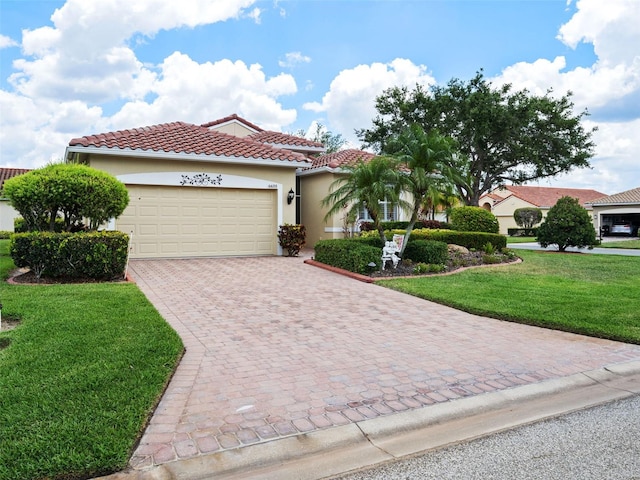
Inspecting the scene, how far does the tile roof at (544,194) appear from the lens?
156ft

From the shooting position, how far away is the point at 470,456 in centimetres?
325

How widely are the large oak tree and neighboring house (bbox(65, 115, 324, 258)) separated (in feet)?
49.6

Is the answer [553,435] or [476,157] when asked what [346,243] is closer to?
[553,435]

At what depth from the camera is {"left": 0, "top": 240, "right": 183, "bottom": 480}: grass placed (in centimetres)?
293

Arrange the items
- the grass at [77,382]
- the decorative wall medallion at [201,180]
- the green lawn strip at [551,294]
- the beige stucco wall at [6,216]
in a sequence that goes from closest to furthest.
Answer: the grass at [77,382], the green lawn strip at [551,294], the decorative wall medallion at [201,180], the beige stucco wall at [6,216]

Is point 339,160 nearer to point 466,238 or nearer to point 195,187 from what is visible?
point 466,238

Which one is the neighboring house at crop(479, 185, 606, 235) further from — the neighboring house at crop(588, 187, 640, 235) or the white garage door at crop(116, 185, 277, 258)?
the white garage door at crop(116, 185, 277, 258)

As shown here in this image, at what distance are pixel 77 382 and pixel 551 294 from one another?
779 cm

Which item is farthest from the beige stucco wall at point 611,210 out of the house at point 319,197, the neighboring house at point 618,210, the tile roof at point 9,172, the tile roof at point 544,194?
the tile roof at point 9,172

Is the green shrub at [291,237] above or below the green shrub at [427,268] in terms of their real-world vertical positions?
above

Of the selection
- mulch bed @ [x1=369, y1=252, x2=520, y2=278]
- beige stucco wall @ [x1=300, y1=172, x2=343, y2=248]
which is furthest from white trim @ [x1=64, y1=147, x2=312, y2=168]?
mulch bed @ [x1=369, y1=252, x2=520, y2=278]

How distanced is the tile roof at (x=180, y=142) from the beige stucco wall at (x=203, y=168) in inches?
16.2

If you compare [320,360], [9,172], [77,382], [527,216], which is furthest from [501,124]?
[9,172]

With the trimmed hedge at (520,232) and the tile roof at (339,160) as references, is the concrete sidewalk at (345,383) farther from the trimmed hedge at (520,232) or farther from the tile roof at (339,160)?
the trimmed hedge at (520,232)
